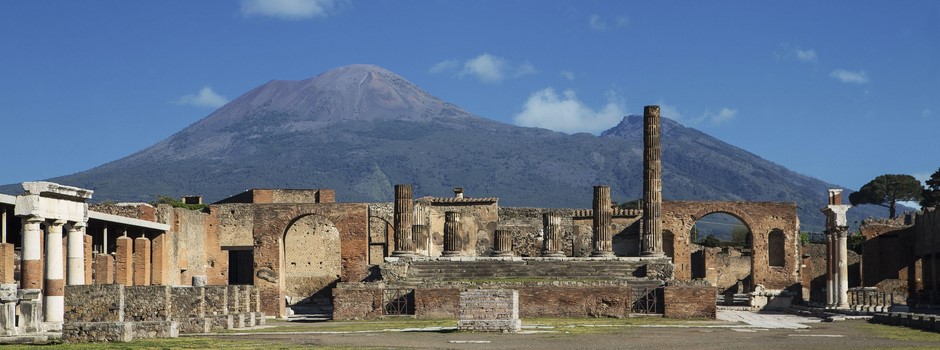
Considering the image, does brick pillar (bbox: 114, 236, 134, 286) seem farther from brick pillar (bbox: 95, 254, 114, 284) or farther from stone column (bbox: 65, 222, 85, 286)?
stone column (bbox: 65, 222, 85, 286)

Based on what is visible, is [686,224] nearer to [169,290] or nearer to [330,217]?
[330,217]

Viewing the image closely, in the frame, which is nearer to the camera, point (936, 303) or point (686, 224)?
point (936, 303)

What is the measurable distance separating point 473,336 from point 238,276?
41.0 m

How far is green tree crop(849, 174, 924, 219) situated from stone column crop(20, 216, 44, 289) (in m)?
107

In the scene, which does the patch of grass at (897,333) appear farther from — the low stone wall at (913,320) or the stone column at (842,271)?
the stone column at (842,271)

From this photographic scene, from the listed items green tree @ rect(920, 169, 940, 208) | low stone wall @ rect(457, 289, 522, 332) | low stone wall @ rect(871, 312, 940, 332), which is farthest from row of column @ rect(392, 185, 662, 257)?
green tree @ rect(920, 169, 940, 208)

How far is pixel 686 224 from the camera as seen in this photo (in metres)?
71.3

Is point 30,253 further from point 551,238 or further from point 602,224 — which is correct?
point 602,224

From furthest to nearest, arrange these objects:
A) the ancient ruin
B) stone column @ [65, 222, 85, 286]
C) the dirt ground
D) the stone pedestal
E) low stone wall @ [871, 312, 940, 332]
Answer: stone column @ [65, 222, 85, 286] → low stone wall @ [871, 312, 940, 332] → the ancient ruin → the stone pedestal → the dirt ground

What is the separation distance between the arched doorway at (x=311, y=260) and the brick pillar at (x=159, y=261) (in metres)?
10.8

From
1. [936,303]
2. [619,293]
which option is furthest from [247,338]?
[936,303]

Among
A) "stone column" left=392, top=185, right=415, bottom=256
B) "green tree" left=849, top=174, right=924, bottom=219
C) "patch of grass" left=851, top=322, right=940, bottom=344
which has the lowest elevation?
"patch of grass" left=851, top=322, right=940, bottom=344

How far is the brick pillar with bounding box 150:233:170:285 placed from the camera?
5784 cm

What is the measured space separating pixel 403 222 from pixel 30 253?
26834 mm
